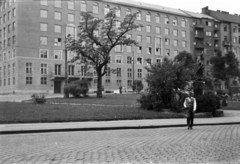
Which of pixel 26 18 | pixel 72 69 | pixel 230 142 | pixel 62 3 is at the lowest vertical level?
pixel 230 142

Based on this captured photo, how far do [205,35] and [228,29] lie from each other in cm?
1023

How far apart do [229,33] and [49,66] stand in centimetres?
6224

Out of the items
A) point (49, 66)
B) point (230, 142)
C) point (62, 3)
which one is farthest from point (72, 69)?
point (230, 142)

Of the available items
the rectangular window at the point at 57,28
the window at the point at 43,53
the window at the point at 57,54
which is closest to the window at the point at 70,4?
the rectangular window at the point at 57,28

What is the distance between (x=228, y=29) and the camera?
4018 inches

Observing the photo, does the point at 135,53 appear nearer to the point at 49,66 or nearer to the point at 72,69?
the point at 72,69

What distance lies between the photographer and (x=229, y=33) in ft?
335

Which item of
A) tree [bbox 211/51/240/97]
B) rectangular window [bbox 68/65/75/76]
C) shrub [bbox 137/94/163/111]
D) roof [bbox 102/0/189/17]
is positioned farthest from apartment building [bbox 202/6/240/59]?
shrub [bbox 137/94/163/111]

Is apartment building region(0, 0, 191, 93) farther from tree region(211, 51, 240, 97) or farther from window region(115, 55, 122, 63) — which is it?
tree region(211, 51, 240, 97)

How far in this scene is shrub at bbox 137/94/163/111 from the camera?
22728mm

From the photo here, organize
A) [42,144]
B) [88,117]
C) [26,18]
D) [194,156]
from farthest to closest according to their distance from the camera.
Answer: [26,18] → [88,117] → [42,144] → [194,156]

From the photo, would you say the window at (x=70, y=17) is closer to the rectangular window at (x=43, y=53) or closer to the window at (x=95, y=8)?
the window at (x=95, y=8)

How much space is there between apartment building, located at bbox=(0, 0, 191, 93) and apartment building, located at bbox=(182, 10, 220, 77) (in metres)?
17.0

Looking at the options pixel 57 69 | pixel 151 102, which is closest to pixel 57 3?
pixel 57 69
